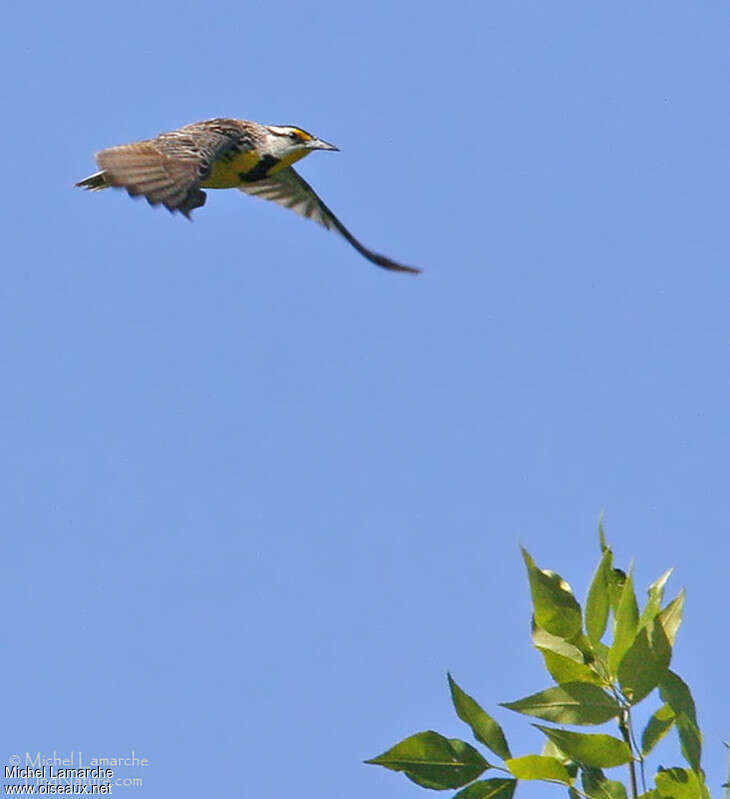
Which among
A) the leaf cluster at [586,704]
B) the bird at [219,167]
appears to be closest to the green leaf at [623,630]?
the leaf cluster at [586,704]

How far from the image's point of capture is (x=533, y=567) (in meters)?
3.63

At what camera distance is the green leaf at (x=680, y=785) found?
342 cm

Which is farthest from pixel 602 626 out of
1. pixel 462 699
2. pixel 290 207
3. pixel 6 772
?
pixel 290 207

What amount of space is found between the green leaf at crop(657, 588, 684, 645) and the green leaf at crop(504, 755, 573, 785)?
0.41m

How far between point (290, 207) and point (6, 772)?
745cm

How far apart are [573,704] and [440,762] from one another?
0.36m

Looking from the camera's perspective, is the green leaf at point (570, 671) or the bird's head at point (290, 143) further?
the bird's head at point (290, 143)

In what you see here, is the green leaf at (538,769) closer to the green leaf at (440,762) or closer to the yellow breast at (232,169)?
the green leaf at (440,762)

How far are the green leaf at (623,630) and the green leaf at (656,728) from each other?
164 mm

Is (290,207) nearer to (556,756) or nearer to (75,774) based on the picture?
(75,774)

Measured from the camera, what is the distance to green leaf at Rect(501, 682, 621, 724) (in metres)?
→ 3.55

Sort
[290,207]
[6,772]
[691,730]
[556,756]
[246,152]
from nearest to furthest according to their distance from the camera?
[691,730], [556,756], [6,772], [246,152], [290,207]

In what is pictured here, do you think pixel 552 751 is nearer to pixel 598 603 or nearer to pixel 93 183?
pixel 598 603

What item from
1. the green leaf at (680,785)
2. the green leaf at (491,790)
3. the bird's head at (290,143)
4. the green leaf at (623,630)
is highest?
the bird's head at (290,143)
